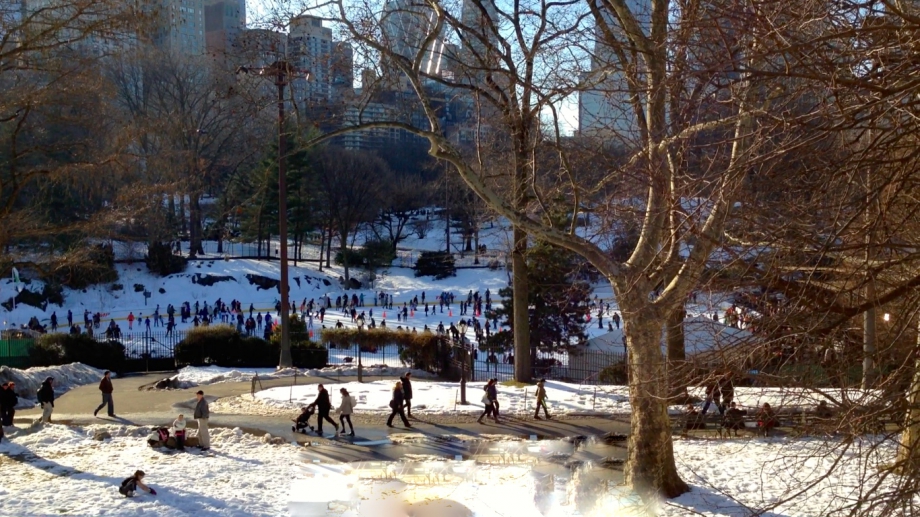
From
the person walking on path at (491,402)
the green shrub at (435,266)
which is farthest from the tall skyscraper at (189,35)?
the green shrub at (435,266)

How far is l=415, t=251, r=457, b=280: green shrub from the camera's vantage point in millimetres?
59791

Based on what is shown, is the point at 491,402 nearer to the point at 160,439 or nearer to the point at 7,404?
the point at 160,439

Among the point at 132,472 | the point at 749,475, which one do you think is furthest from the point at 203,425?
the point at 749,475

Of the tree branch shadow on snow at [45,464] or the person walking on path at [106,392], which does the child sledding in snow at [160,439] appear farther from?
the person walking on path at [106,392]

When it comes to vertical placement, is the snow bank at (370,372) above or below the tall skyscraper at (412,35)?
below

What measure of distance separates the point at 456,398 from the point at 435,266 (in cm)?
4174

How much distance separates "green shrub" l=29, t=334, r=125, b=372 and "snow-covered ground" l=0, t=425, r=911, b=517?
1236 centimetres

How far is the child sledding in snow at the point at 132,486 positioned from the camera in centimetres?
1097

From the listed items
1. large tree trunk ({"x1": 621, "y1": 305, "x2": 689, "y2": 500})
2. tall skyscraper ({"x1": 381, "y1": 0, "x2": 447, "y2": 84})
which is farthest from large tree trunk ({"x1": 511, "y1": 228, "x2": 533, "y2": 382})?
large tree trunk ({"x1": 621, "y1": 305, "x2": 689, "y2": 500})

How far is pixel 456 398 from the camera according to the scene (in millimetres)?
18422

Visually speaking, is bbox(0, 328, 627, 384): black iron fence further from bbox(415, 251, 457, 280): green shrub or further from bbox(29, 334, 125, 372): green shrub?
bbox(415, 251, 457, 280): green shrub

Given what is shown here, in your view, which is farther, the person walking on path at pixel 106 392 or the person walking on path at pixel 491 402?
the person walking on path at pixel 106 392

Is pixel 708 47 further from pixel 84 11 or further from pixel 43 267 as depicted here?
pixel 43 267

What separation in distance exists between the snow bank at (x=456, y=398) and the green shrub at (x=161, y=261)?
116ft
